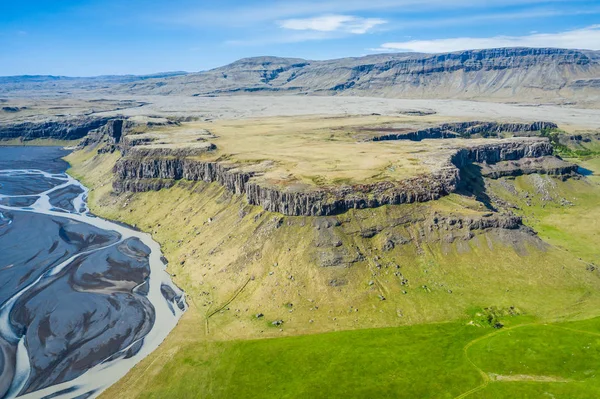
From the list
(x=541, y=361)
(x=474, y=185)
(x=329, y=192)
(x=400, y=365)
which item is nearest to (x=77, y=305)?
(x=329, y=192)

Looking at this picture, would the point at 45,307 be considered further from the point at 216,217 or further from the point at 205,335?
the point at 216,217

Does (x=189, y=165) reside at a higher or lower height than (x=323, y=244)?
higher

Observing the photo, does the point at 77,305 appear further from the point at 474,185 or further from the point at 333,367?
the point at 474,185

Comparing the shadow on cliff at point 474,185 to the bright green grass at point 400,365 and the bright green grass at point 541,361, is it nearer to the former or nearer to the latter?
the bright green grass at point 541,361

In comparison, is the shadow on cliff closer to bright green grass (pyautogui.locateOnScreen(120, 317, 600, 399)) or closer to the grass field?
the grass field

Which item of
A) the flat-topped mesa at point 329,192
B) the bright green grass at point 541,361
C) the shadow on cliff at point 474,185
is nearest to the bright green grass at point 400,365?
the bright green grass at point 541,361

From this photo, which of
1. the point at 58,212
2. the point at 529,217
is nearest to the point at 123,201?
the point at 58,212
